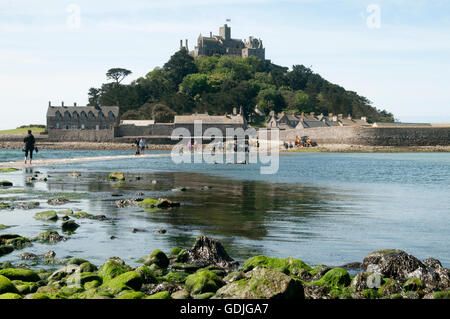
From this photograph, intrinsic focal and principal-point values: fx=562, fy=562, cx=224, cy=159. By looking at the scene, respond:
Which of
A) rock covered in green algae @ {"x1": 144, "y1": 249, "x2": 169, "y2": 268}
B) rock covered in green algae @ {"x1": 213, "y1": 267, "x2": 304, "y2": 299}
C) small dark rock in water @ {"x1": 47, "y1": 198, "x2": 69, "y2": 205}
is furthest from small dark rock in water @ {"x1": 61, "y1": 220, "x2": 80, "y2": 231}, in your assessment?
rock covered in green algae @ {"x1": 213, "y1": 267, "x2": 304, "y2": 299}

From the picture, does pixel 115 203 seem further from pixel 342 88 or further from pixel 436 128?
pixel 342 88

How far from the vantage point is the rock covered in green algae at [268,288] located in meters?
7.35

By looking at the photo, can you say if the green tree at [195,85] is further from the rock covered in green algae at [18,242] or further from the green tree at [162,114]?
the rock covered in green algae at [18,242]

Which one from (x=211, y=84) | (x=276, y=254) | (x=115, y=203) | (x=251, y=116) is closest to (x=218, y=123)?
(x=251, y=116)

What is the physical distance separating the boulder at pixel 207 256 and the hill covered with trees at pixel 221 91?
108940 mm

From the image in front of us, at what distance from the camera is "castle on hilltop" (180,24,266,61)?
18275 centimetres

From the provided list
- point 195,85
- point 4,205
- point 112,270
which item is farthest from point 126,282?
point 195,85

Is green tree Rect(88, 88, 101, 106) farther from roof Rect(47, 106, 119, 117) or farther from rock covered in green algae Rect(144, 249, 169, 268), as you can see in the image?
rock covered in green algae Rect(144, 249, 169, 268)

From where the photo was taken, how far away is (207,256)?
415 inches

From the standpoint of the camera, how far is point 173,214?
1623 cm

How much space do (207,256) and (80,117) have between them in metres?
108

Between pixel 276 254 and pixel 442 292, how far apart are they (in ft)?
12.0

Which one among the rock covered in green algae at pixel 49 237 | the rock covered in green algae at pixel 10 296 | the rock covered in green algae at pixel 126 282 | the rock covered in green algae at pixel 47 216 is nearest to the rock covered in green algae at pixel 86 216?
the rock covered in green algae at pixel 47 216

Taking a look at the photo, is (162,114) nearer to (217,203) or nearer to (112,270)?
(217,203)
